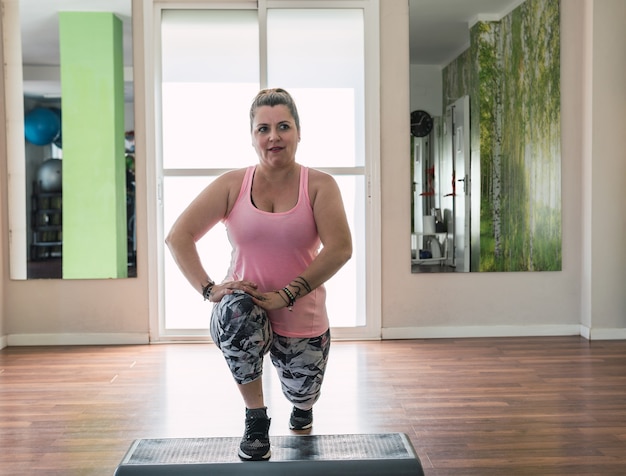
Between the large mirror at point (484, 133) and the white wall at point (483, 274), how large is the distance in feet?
0.27

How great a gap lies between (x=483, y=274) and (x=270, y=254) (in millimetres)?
2458

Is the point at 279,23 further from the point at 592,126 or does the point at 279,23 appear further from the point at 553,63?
the point at 592,126

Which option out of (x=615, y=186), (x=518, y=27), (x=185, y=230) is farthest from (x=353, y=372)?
(x=518, y=27)

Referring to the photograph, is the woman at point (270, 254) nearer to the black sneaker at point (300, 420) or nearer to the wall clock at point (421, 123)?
the black sneaker at point (300, 420)

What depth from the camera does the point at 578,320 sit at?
14.9ft

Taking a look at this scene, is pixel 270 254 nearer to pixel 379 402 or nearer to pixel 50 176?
pixel 379 402

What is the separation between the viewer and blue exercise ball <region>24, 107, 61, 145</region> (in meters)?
4.32

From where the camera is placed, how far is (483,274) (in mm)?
4508

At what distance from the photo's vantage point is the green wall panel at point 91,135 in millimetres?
4355

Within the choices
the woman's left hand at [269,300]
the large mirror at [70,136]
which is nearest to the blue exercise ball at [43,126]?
the large mirror at [70,136]

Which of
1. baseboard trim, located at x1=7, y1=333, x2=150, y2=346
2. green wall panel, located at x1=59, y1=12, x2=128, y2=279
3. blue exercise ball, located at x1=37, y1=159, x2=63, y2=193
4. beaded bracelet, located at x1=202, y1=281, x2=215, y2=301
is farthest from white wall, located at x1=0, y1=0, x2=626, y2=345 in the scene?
beaded bracelet, located at x1=202, y1=281, x2=215, y2=301

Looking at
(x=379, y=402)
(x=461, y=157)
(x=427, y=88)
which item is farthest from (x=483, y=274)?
(x=379, y=402)

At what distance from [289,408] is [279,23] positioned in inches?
97.2

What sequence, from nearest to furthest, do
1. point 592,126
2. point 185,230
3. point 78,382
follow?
point 185,230 < point 78,382 < point 592,126
